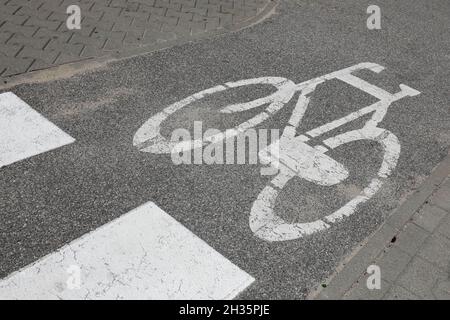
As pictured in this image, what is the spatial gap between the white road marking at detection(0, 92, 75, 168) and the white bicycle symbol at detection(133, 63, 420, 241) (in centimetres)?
87

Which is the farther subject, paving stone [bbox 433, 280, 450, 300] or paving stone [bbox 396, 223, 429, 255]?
paving stone [bbox 396, 223, 429, 255]

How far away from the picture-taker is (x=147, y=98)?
5578 mm

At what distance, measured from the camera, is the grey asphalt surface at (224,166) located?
382 centimetres

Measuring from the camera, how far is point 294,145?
16.5 feet

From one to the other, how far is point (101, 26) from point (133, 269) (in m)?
4.77

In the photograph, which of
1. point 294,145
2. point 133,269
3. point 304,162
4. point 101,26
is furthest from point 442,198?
point 101,26

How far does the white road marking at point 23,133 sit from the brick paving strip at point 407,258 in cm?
303

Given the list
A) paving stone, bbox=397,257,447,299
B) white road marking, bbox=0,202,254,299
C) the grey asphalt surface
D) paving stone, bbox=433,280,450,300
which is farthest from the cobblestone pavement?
paving stone, bbox=433,280,450,300

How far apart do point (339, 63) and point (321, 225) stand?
3.59 m

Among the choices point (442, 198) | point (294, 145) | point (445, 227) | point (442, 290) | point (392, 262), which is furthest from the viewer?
point (294, 145)

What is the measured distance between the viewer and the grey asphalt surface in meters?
3.82

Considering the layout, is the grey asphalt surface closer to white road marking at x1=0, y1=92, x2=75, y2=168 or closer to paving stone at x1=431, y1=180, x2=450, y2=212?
white road marking at x1=0, y1=92, x2=75, y2=168

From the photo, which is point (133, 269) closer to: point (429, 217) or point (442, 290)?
point (442, 290)

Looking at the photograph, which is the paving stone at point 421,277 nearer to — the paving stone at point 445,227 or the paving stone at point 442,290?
the paving stone at point 442,290
